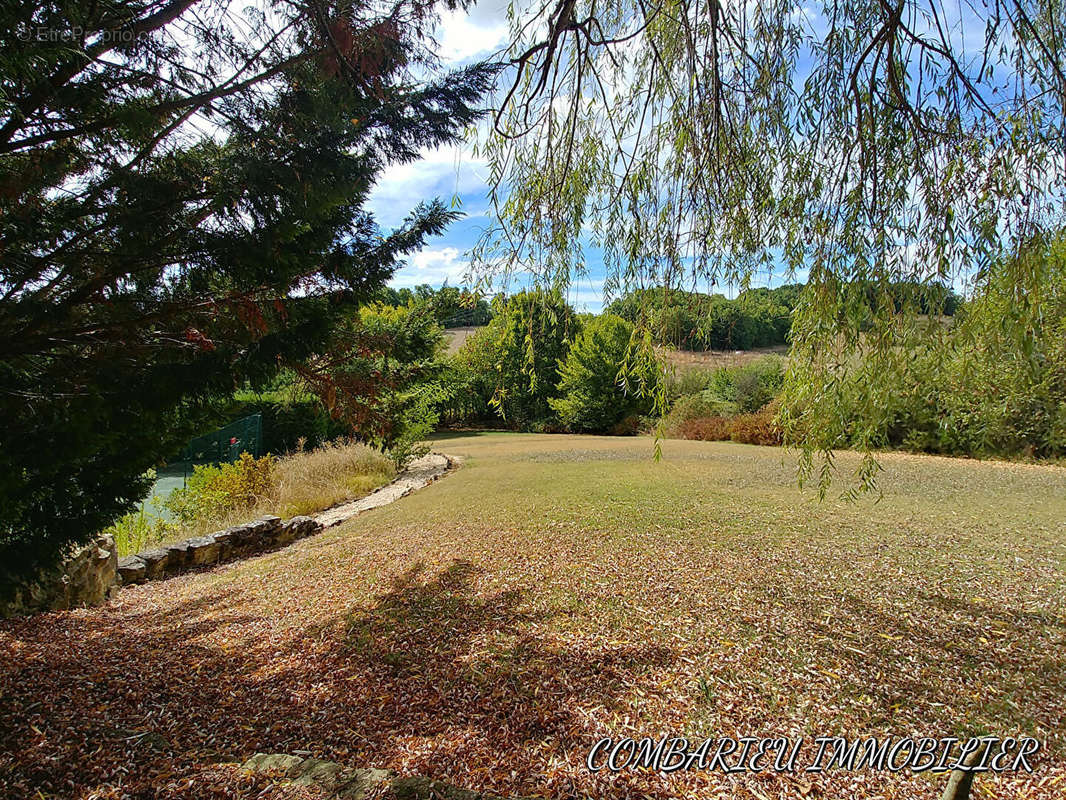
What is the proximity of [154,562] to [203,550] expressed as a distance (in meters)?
0.46

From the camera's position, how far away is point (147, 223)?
2408mm

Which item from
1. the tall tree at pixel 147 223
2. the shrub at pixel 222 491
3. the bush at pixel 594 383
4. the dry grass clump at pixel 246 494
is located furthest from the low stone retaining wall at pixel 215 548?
the bush at pixel 594 383

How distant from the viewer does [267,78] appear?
2.78m

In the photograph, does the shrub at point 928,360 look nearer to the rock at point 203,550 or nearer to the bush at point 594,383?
the rock at point 203,550

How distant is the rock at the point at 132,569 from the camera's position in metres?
4.64

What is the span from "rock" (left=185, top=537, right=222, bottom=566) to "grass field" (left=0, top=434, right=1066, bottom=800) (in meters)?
0.34

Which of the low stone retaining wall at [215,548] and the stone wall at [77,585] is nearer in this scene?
the stone wall at [77,585]

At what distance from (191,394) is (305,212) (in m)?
1.11

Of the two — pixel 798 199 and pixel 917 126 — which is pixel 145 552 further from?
pixel 917 126

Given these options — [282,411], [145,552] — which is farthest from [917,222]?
[282,411]

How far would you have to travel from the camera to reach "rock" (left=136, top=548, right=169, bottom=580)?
4.80 meters

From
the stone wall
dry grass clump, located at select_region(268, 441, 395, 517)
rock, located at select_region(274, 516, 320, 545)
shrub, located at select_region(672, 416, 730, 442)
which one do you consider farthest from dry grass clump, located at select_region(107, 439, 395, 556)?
shrub, located at select_region(672, 416, 730, 442)

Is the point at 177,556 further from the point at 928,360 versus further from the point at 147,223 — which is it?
the point at 928,360

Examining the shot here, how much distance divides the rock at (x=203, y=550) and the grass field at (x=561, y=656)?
336mm
